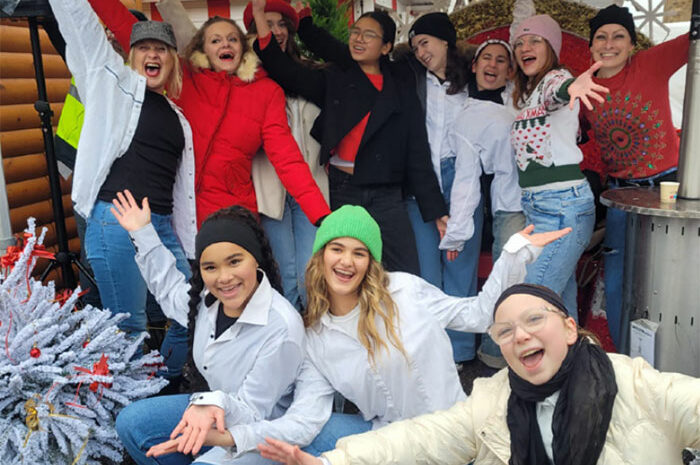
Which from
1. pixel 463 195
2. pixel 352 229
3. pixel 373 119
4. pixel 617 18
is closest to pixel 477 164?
pixel 463 195

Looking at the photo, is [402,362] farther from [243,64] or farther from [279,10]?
[279,10]

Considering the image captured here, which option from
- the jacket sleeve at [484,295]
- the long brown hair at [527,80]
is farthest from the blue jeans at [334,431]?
the long brown hair at [527,80]

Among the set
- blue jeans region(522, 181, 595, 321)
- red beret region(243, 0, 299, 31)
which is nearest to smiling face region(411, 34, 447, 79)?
red beret region(243, 0, 299, 31)

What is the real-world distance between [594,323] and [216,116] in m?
2.72

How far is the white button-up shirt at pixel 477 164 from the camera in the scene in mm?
3604

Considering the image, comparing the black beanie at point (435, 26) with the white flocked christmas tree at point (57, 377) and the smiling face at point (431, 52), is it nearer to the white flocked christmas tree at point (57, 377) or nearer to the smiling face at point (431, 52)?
the smiling face at point (431, 52)

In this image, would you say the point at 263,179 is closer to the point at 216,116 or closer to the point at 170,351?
the point at 216,116

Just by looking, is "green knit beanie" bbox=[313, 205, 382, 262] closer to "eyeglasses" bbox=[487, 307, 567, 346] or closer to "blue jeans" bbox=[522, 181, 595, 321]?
"eyeglasses" bbox=[487, 307, 567, 346]

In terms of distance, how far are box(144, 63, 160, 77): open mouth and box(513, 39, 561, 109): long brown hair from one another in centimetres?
192

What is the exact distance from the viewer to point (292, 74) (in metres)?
3.49

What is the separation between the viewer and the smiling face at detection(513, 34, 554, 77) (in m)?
3.36

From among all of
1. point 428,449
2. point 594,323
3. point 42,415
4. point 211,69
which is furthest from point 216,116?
point 594,323

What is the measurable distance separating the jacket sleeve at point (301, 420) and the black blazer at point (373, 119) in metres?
1.37

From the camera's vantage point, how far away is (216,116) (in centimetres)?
333
